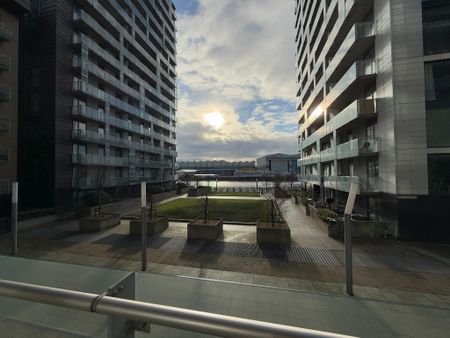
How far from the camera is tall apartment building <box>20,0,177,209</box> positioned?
23125 mm

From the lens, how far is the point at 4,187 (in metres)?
20.0

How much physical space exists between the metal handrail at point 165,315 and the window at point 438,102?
16.4 meters

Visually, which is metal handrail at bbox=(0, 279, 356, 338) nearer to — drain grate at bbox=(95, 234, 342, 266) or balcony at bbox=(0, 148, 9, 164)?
drain grate at bbox=(95, 234, 342, 266)

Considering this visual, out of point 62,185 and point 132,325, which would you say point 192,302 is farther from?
point 62,185

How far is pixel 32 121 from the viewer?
922 inches

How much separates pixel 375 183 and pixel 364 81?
290 inches

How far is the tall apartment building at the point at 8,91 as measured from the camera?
1989 cm

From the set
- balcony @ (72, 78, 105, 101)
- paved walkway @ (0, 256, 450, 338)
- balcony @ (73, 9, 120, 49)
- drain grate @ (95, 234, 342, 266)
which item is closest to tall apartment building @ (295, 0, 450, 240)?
drain grate @ (95, 234, 342, 266)

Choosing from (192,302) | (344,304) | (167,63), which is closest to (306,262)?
(344,304)

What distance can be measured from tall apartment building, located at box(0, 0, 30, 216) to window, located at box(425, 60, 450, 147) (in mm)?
29684

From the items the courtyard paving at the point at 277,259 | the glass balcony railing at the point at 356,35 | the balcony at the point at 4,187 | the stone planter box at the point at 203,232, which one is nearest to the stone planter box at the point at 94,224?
the courtyard paving at the point at 277,259

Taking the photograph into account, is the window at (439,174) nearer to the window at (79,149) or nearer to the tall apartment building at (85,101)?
the tall apartment building at (85,101)

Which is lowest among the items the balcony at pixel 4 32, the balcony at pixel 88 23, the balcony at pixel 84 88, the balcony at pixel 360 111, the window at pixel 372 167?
the window at pixel 372 167

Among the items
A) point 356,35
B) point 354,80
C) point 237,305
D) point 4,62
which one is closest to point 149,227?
point 237,305
